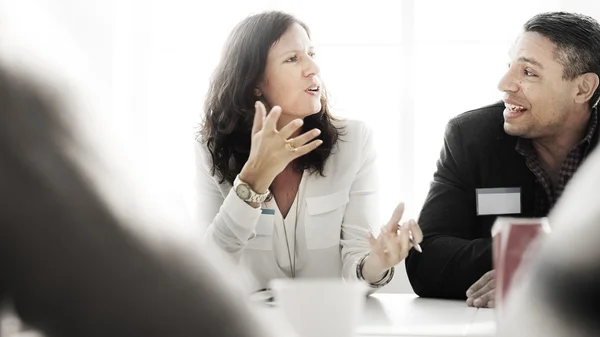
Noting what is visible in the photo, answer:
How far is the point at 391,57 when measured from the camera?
443cm

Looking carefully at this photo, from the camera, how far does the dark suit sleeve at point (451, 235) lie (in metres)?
2.07

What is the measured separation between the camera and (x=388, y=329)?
4.56ft

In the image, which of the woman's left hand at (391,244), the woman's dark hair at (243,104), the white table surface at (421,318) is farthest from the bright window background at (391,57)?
the white table surface at (421,318)

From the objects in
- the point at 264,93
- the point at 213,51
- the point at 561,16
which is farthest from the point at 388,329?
the point at 213,51

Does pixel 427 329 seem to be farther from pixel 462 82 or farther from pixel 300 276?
pixel 462 82

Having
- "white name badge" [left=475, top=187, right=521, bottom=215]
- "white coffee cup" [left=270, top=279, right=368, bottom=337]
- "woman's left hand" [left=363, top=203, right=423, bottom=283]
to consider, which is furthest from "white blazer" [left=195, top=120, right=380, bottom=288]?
"white coffee cup" [left=270, top=279, right=368, bottom=337]

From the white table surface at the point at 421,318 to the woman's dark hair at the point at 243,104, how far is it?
75cm

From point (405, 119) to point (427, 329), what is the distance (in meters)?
3.06

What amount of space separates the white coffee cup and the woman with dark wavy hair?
46.4 inches

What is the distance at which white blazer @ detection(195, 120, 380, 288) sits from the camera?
2297 millimetres

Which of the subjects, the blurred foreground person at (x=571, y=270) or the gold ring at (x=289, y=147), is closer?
the blurred foreground person at (x=571, y=270)

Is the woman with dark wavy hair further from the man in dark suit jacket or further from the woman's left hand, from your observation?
the man in dark suit jacket

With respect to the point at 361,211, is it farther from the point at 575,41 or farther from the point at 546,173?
the point at 575,41

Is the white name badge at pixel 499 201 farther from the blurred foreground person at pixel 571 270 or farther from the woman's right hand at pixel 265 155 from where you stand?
the blurred foreground person at pixel 571 270
